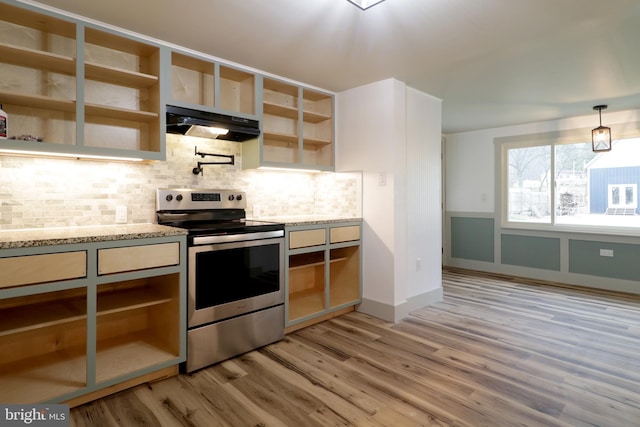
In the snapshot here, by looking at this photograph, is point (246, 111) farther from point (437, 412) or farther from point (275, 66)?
point (437, 412)

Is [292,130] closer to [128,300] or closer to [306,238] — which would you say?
[306,238]

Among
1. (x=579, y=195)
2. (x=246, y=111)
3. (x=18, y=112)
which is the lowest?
(x=579, y=195)

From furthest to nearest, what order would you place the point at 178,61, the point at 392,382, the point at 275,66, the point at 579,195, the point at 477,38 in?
the point at 579,195
the point at 275,66
the point at 178,61
the point at 477,38
the point at 392,382

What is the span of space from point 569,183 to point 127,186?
5.48 m

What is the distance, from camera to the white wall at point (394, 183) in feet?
11.0

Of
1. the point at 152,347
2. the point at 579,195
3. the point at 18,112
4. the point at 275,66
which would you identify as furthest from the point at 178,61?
the point at 579,195

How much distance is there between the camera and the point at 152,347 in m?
2.33

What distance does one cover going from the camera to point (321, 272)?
3840mm

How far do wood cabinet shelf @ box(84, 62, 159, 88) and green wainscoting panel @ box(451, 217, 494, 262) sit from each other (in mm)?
5073

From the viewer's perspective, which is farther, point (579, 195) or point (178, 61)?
point (579, 195)

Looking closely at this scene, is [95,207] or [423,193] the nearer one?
[95,207]

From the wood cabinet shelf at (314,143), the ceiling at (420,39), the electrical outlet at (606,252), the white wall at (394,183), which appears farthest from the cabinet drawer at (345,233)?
the electrical outlet at (606,252)

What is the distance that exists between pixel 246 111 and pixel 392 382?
2.42 m

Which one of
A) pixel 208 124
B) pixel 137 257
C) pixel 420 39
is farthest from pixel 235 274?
pixel 420 39
